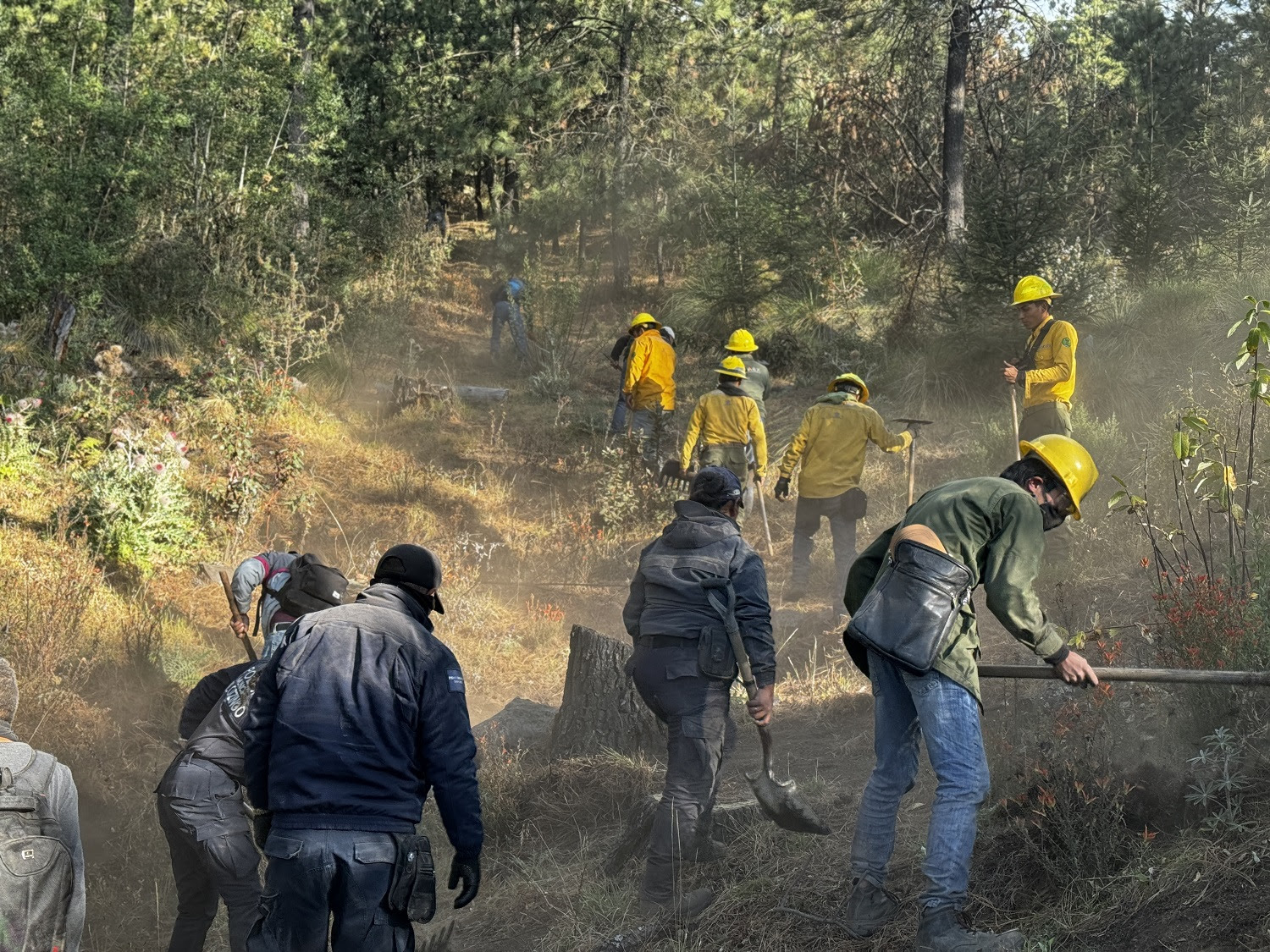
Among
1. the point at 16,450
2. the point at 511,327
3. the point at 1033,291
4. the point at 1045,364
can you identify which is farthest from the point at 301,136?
the point at 1045,364

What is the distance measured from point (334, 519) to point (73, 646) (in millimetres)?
3398

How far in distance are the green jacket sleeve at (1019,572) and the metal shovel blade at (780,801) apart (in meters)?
1.48

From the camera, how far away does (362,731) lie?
12.3ft

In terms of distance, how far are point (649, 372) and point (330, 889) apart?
869cm

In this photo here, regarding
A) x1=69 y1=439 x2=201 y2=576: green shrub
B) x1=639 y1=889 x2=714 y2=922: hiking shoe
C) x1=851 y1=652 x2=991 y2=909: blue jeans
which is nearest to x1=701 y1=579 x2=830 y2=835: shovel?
x1=639 y1=889 x2=714 y2=922: hiking shoe

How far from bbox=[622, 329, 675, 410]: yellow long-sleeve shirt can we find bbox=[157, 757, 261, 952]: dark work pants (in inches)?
295

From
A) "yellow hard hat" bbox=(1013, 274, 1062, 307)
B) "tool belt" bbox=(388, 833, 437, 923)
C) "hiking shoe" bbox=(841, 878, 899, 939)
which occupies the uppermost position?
"yellow hard hat" bbox=(1013, 274, 1062, 307)

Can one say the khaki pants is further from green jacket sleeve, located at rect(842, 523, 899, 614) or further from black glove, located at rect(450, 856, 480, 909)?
black glove, located at rect(450, 856, 480, 909)

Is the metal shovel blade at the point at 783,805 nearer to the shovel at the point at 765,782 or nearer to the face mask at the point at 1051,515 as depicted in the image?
the shovel at the point at 765,782

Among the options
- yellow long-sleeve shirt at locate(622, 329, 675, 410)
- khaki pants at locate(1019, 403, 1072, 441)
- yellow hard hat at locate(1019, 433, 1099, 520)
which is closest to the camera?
yellow hard hat at locate(1019, 433, 1099, 520)

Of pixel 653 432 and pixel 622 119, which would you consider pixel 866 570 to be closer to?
pixel 653 432

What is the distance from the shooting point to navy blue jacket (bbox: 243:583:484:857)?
3.70 meters

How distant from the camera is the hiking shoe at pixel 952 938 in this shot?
3.98 m

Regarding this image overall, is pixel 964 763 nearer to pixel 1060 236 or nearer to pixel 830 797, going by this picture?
pixel 830 797
